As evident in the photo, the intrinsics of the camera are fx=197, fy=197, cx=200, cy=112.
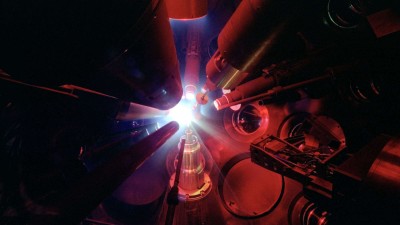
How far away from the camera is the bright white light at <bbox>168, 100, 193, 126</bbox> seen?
344cm

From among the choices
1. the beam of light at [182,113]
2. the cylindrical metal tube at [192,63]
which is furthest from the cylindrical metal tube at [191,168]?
the beam of light at [182,113]

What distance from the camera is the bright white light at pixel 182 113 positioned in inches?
135

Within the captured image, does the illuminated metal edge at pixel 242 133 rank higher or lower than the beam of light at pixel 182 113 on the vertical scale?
lower

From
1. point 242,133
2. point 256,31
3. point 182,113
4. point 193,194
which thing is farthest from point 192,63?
point 193,194

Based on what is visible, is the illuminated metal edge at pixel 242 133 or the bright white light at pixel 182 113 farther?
the bright white light at pixel 182 113

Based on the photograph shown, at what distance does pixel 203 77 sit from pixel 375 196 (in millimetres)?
2987

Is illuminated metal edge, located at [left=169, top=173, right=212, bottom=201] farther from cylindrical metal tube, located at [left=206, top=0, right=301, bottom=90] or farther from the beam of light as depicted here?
the beam of light

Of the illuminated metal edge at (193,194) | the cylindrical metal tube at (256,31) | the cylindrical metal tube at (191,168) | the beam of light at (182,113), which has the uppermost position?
the cylindrical metal tube at (256,31)

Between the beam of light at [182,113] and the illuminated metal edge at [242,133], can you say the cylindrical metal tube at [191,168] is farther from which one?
the beam of light at [182,113]

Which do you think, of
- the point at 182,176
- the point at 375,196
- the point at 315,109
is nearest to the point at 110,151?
the point at 182,176

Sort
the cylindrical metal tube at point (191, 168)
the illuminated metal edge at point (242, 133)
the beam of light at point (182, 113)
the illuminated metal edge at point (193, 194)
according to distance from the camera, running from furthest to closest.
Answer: the beam of light at point (182, 113) < the illuminated metal edge at point (242, 133) < the cylindrical metal tube at point (191, 168) < the illuminated metal edge at point (193, 194)

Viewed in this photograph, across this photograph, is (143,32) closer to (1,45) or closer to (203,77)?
(1,45)

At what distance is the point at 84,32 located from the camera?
0.60m

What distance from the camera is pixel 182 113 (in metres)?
3.50
